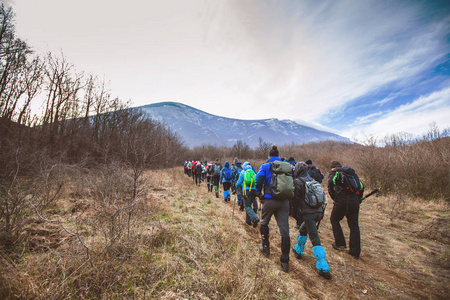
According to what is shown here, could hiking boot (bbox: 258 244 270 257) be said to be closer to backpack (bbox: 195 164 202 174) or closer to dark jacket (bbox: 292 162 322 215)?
dark jacket (bbox: 292 162 322 215)

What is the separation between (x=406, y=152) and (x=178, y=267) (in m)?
15.6

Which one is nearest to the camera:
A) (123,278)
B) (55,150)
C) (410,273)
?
(123,278)

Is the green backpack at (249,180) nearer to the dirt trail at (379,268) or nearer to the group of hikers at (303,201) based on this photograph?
the dirt trail at (379,268)

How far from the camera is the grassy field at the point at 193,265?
208cm

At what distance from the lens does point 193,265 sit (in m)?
2.96

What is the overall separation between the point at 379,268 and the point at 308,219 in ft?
7.25

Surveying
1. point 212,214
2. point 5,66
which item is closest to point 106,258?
point 212,214

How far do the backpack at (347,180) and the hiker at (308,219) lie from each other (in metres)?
1.03

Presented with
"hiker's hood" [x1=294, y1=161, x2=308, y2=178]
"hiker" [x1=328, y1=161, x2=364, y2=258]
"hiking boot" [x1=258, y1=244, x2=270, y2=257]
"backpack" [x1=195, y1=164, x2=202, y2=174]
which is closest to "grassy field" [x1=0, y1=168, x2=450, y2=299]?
"hiking boot" [x1=258, y1=244, x2=270, y2=257]

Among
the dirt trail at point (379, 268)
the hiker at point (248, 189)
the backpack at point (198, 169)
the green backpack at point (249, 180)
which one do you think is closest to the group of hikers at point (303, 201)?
the dirt trail at point (379, 268)

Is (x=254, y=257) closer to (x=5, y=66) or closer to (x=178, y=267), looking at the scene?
(x=178, y=267)

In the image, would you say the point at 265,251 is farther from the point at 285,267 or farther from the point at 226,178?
the point at 226,178

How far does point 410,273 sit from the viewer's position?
3.55m

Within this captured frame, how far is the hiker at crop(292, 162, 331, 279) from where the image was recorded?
10.6ft
